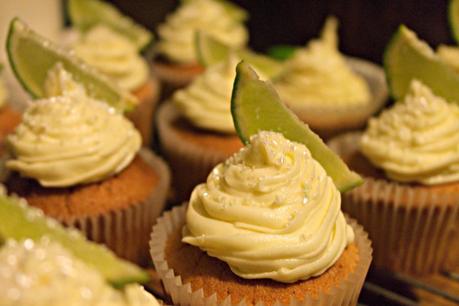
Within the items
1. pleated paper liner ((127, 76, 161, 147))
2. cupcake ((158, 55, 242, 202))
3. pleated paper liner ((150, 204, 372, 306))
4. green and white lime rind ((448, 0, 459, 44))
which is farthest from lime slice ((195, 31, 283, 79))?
pleated paper liner ((150, 204, 372, 306))

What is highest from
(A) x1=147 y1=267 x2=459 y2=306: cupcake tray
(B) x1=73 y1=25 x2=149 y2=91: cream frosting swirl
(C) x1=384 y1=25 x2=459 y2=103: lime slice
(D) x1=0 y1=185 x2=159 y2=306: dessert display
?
(D) x1=0 y1=185 x2=159 y2=306: dessert display

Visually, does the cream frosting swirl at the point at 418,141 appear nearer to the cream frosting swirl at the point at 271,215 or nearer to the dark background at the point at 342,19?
the cream frosting swirl at the point at 271,215

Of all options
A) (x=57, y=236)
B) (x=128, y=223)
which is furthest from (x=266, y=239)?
(x=128, y=223)

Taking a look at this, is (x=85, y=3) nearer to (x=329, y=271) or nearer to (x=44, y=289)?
(x=329, y=271)

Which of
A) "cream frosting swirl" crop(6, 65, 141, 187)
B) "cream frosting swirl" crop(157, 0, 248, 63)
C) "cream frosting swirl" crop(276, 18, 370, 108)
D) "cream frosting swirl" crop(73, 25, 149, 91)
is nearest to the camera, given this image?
"cream frosting swirl" crop(6, 65, 141, 187)

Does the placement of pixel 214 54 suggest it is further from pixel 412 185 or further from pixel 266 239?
pixel 266 239

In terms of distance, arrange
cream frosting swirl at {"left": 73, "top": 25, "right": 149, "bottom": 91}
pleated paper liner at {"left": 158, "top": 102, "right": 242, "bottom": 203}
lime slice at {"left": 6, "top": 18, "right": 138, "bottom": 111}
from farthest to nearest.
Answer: cream frosting swirl at {"left": 73, "top": 25, "right": 149, "bottom": 91}
pleated paper liner at {"left": 158, "top": 102, "right": 242, "bottom": 203}
lime slice at {"left": 6, "top": 18, "right": 138, "bottom": 111}

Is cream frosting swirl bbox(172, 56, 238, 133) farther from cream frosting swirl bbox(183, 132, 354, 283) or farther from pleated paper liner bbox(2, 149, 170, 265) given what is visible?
cream frosting swirl bbox(183, 132, 354, 283)

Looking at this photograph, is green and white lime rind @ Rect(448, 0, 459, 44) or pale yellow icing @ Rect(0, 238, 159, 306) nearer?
pale yellow icing @ Rect(0, 238, 159, 306)

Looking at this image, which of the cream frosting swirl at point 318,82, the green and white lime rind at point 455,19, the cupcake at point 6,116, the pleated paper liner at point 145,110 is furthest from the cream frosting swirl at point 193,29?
the green and white lime rind at point 455,19
